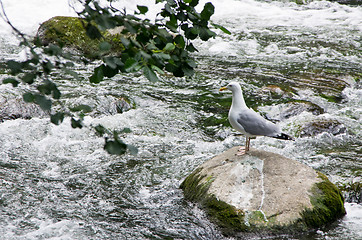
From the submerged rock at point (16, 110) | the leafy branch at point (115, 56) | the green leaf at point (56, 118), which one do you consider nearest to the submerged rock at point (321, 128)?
the submerged rock at point (16, 110)

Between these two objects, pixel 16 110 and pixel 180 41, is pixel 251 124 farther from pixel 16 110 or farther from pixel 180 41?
pixel 16 110

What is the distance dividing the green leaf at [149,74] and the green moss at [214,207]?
2.83 meters

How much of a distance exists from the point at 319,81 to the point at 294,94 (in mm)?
1108

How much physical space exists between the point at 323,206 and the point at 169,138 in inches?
126

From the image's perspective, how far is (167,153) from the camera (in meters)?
6.54

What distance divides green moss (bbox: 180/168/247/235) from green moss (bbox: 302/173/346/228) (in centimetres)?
71

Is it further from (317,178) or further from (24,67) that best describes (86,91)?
(24,67)

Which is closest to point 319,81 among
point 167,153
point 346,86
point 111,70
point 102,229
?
point 346,86

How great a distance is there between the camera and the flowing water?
15.4 ft

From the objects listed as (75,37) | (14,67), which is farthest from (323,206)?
(75,37)

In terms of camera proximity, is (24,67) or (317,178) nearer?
(24,67)

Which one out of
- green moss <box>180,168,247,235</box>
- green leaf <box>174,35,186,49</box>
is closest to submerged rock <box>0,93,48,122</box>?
green moss <box>180,168,247,235</box>

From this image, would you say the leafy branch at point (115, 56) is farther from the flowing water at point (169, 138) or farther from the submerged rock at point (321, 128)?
the submerged rock at point (321, 128)

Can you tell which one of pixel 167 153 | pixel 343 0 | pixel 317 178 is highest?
pixel 343 0
